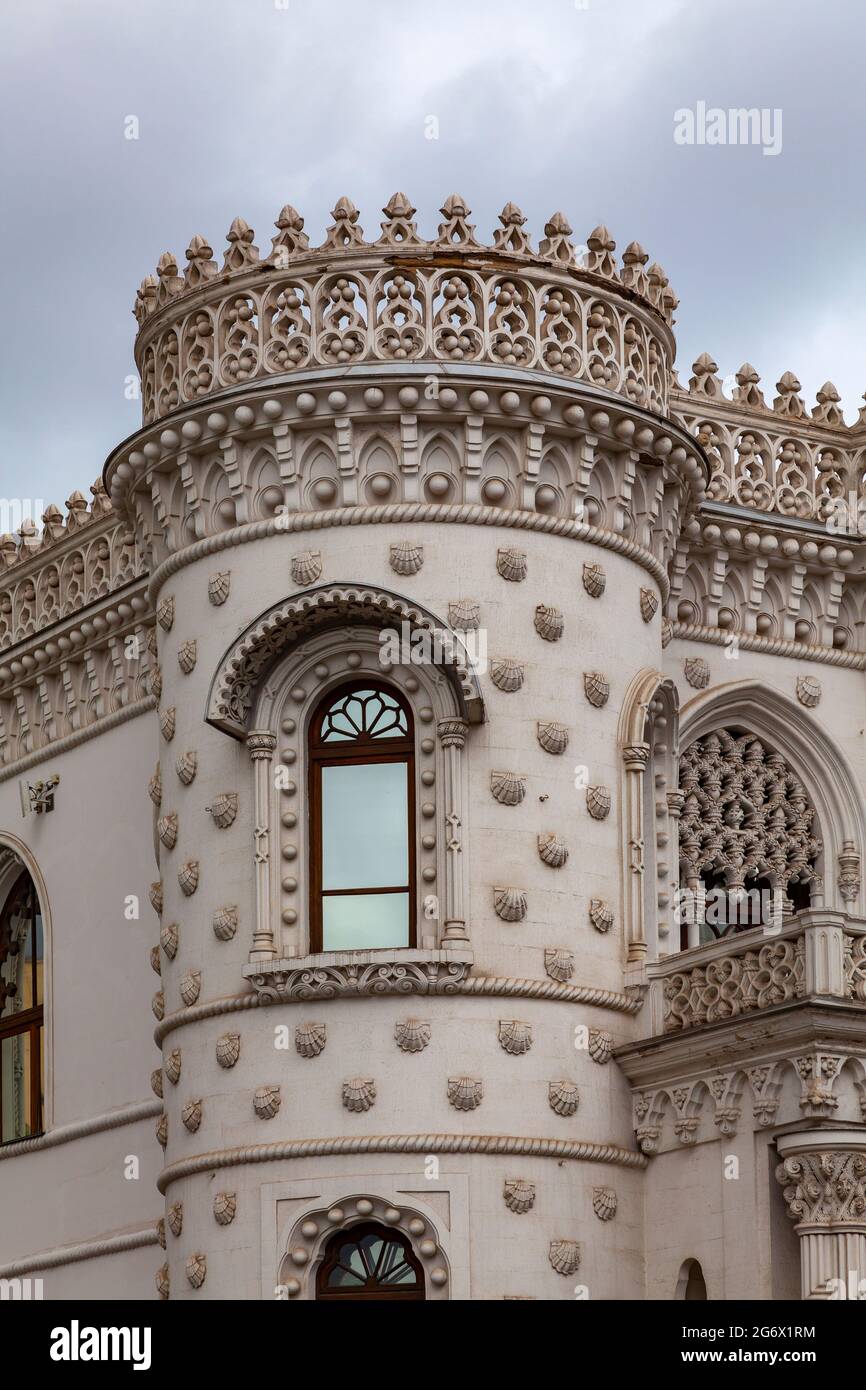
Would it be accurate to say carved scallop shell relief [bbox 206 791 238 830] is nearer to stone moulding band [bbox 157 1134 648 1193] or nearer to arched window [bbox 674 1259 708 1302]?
stone moulding band [bbox 157 1134 648 1193]

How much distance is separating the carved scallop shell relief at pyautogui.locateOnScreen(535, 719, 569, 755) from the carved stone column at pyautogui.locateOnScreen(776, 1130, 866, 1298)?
365cm

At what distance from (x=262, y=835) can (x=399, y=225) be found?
493 cm

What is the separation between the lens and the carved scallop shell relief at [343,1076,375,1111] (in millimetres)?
23984

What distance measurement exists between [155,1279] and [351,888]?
3.98m

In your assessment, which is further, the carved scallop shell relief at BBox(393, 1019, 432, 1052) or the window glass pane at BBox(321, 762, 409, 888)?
the window glass pane at BBox(321, 762, 409, 888)

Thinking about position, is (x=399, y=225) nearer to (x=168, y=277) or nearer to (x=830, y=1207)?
(x=168, y=277)

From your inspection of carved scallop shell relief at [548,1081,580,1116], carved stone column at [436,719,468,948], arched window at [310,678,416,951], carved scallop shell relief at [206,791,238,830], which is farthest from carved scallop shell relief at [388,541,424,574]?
carved scallop shell relief at [548,1081,580,1116]

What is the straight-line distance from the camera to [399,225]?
25.7m

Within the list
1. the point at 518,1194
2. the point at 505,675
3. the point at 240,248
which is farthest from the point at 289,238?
the point at 518,1194

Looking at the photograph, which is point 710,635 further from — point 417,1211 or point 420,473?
point 417,1211

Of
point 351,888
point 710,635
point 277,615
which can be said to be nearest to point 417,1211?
point 351,888

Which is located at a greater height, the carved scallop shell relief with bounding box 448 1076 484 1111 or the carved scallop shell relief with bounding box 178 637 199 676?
the carved scallop shell relief with bounding box 178 637 199 676

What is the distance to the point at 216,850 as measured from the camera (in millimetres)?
25203

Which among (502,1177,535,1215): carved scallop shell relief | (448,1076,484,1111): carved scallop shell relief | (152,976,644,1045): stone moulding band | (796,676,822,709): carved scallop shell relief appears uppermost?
(796,676,822,709): carved scallop shell relief
